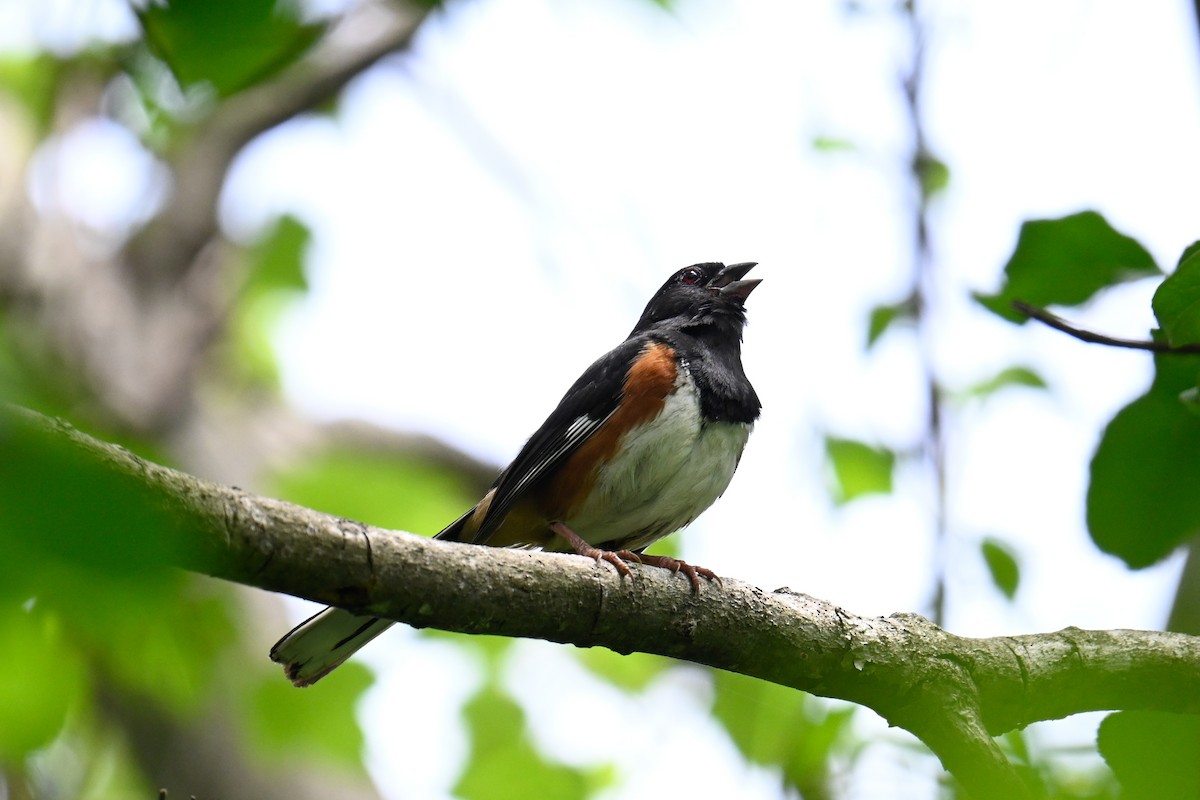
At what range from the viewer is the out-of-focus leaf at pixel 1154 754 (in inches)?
53.7

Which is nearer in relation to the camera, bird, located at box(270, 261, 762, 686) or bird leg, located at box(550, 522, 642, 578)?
bird leg, located at box(550, 522, 642, 578)

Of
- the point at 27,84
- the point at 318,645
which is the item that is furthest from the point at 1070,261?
the point at 27,84

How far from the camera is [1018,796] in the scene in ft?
5.45

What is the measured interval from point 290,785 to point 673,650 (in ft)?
11.0

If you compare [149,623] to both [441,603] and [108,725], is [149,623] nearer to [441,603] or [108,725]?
[441,603]

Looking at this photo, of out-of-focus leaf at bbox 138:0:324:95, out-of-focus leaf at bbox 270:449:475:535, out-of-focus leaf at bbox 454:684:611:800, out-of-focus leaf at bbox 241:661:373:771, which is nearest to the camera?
out-of-focus leaf at bbox 138:0:324:95

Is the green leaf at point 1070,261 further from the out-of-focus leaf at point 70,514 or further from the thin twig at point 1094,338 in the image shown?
the out-of-focus leaf at point 70,514

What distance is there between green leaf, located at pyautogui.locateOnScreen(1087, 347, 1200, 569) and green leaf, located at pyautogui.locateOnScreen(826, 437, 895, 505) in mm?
2385

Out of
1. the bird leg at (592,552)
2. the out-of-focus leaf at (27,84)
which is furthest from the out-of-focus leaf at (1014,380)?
the out-of-focus leaf at (27,84)

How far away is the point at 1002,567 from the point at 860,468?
3.61 feet

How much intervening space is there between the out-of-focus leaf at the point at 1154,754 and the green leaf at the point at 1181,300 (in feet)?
2.01

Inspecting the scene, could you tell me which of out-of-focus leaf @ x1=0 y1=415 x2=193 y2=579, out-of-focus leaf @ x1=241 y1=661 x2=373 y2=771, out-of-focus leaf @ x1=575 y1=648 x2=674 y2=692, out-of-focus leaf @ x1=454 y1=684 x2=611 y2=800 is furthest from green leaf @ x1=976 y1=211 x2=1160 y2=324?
out-of-focus leaf @ x1=575 y1=648 x2=674 y2=692

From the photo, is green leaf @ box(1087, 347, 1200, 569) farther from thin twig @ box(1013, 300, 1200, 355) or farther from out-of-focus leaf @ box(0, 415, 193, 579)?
out-of-focus leaf @ box(0, 415, 193, 579)

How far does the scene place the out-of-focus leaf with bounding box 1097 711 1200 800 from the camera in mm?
1363
